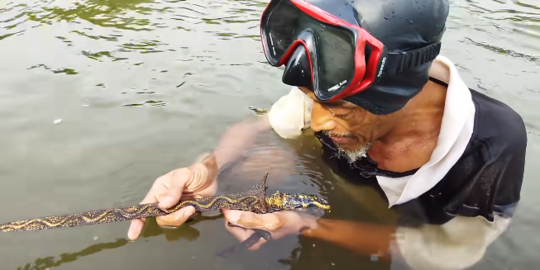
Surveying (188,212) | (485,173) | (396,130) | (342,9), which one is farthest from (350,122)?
(188,212)

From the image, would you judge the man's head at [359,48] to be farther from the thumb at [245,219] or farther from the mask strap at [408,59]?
the thumb at [245,219]

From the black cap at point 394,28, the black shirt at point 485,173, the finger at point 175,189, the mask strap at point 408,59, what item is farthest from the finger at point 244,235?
the mask strap at point 408,59

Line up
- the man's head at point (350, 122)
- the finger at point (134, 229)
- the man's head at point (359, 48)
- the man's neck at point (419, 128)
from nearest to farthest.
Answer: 1. the man's head at point (359, 48)
2. the man's head at point (350, 122)
3. the man's neck at point (419, 128)
4. the finger at point (134, 229)

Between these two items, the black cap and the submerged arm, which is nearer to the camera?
the black cap

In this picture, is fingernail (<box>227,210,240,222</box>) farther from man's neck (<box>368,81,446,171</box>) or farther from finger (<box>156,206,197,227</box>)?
man's neck (<box>368,81,446,171</box>)

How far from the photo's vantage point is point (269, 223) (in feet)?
7.41

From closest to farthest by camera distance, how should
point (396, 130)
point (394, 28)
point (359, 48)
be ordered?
point (359, 48) → point (394, 28) → point (396, 130)

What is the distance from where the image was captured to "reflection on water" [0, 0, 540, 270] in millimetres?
2338

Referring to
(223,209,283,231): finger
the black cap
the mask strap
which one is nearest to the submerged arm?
(223,209,283,231): finger

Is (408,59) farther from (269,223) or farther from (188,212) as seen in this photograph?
(188,212)

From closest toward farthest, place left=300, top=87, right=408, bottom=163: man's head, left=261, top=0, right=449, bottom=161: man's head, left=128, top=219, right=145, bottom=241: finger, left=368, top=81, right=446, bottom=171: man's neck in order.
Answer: left=261, top=0, right=449, bottom=161: man's head
left=300, top=87, right=408, bottom=163: man's head
left=368, top=81, right=446, bottom=171: man's neck
left=128, top=219, right=145, bottom=241: finger

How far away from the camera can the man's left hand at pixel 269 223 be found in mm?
2211

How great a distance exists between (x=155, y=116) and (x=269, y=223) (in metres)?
1.65

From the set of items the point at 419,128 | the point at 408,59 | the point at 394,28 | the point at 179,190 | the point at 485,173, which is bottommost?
the point at 179,190
